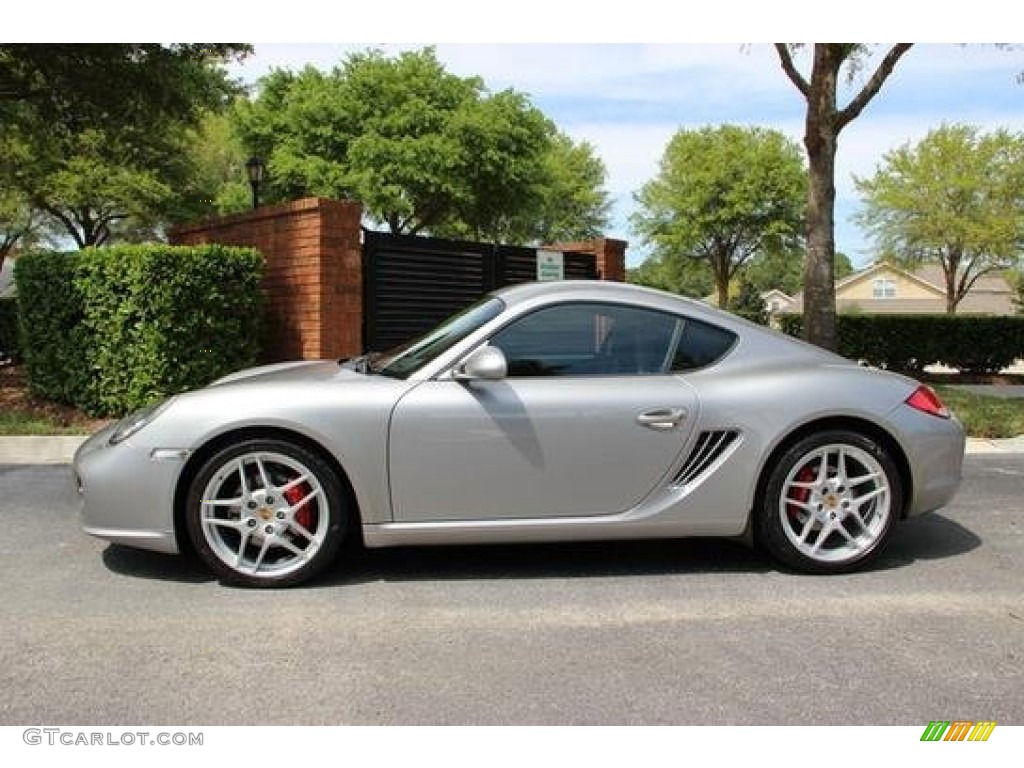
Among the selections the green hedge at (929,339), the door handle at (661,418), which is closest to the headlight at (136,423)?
the door handle at (661,418)

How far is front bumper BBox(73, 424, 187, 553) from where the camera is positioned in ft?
13.2

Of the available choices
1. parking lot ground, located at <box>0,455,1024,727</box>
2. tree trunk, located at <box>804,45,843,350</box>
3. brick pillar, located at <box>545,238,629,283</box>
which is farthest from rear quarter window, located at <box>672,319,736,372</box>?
brick pillar, located at <box>545,238,629,283</box>

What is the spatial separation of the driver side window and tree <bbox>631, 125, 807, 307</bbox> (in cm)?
3539

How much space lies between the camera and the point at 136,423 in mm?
4172

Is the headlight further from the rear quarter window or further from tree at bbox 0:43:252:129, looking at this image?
tree at bbox 0:43:252:129

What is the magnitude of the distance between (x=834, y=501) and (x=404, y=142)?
2714 centimetres

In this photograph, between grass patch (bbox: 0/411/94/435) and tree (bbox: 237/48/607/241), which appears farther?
tree (bbox: 237/48/607/241)

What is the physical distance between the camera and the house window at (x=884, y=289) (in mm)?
72125

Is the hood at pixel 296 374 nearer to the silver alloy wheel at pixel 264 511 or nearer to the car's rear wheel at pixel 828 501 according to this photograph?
the silver alloy wheel at pixel 264 511

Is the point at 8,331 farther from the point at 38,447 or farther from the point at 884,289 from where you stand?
the point at 884,289

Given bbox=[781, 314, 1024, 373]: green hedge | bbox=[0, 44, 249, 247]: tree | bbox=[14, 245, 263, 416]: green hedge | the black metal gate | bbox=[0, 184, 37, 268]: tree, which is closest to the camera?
bbox=[14, 245, 263, 416]: green hedge

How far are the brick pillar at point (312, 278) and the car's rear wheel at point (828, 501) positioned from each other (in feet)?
18.9

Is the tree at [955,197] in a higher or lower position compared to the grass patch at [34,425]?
higher
